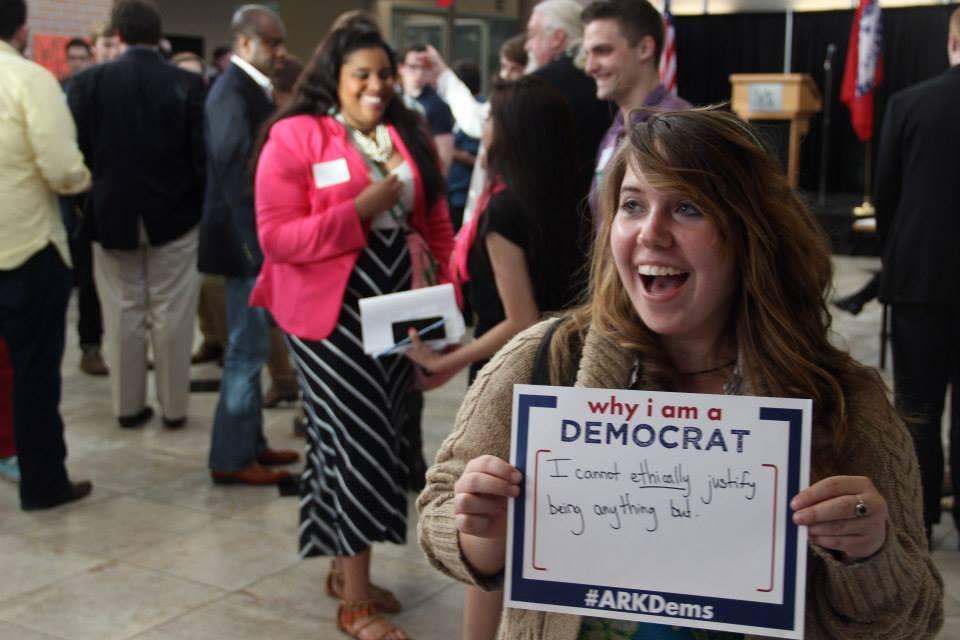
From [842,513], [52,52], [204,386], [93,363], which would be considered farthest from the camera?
[52,52]

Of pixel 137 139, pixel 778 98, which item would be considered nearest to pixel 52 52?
pixel 137 139

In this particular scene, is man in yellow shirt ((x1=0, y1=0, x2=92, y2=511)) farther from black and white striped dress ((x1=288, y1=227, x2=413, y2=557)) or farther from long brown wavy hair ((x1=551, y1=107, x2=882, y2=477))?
long brown wavy hair ((x1=551, y1=107, x2=882, y2=477))

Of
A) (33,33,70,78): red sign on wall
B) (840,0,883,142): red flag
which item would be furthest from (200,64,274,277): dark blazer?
(840,0,883,142): red flag

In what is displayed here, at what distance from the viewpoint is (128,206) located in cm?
538

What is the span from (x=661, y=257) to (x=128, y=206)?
4284 millimetres

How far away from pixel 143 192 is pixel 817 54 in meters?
15.4

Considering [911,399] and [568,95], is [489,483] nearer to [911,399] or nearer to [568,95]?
[911,399]

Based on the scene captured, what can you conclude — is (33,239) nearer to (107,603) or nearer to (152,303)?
(152,303)

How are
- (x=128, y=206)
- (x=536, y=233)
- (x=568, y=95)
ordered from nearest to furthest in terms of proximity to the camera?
1. (x=536, y=233)
2. (x=568, y=95)
3. (x=128, y=206)

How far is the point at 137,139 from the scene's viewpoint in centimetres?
536

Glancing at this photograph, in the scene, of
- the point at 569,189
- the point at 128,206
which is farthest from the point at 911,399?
the point at 128,206

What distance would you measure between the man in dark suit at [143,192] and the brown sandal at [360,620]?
99.2 inches

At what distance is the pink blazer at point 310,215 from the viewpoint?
11.2 feet

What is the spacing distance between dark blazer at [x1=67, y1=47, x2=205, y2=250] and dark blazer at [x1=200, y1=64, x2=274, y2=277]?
0.61m
